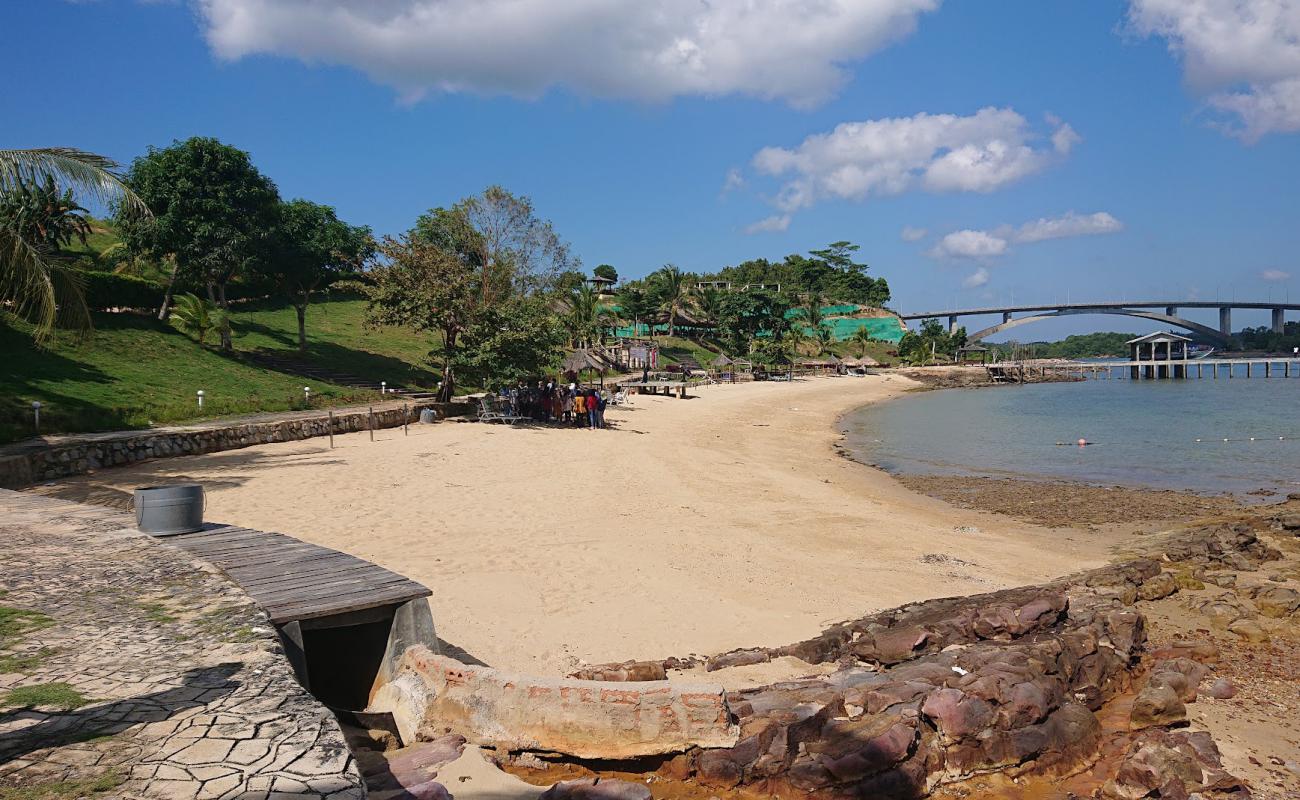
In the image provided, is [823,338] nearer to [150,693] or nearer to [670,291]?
[670,291]

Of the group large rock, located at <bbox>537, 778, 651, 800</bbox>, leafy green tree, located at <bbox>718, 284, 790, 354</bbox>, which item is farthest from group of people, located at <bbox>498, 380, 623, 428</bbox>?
leafy green tree, located at <bbox>718, 284, 790, 354</bbox>

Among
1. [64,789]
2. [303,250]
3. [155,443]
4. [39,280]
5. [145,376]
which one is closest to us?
[64,789]

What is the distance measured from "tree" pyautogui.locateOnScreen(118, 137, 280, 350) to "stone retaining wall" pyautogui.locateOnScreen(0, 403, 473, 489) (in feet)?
35.7

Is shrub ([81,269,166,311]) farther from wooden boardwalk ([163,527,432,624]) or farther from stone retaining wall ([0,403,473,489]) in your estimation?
wooden boardwalk ([163,527,432,624])

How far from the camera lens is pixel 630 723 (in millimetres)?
5039

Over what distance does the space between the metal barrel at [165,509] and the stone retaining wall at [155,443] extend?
6629 millimetres

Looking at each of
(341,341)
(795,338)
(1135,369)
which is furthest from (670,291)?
(1135,369)

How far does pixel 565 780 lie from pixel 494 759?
1.78 ft

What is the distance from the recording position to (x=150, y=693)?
13.3 ft

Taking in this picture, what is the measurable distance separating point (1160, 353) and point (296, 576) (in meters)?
152

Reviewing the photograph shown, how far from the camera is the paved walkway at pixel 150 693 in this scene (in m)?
3.21

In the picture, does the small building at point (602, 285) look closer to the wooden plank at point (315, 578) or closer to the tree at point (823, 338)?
the tree at point (823, 338)

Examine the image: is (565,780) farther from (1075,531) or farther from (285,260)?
(285,260)

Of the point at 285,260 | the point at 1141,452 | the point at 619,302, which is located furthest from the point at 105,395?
the point at 619,302
